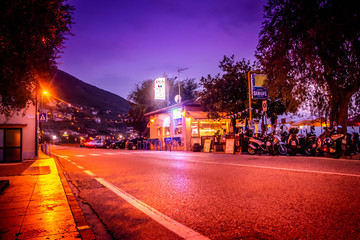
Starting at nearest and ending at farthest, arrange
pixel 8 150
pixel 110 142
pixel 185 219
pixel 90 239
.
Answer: pixel 90 239 < pixel 185 219 < pixel 8 150 < pixel 110 142

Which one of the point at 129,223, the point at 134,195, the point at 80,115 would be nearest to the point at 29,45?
the point at 134,195

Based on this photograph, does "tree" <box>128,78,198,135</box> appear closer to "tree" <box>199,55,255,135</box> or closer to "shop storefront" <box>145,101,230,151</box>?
"shop storefront" <box>145,101,230,151</box>

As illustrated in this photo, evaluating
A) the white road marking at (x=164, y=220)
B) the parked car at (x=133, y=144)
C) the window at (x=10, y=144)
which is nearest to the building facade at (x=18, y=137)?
the window at (x=10, y=144)

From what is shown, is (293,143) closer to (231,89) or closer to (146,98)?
(231,89)

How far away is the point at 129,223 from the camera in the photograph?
4.23 m

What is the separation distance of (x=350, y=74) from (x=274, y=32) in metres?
4.28

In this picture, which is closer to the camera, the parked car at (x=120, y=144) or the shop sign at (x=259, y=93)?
the shop sign at (x=259, y=93)

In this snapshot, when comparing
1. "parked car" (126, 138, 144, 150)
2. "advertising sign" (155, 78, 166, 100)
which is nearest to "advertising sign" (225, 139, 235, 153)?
"parked car" (126, 138, 144, 150)

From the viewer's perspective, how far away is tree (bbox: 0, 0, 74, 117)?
6.20m

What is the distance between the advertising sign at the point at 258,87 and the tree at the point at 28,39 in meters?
14.3

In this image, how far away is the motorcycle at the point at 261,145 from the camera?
52.0 feet

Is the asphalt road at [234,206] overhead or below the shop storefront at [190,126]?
below

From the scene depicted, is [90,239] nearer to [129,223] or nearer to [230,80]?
[129,223]

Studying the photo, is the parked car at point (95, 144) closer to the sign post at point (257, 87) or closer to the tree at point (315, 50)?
the sign post at point (257, 87)
